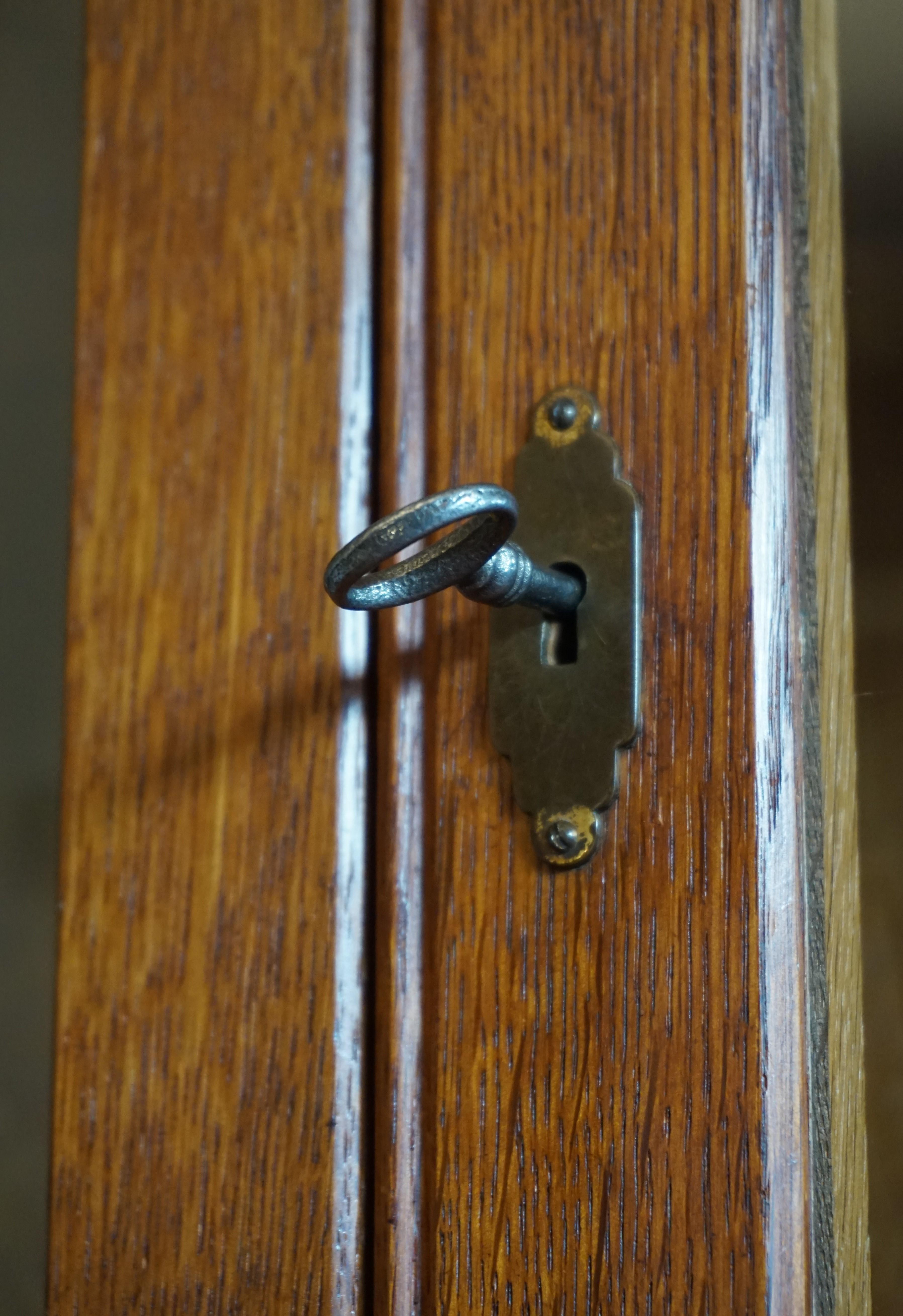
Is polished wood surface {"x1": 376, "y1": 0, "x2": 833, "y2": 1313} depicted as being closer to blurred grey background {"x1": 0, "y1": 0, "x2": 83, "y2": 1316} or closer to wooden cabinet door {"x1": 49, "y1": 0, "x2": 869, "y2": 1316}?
wooden cabinet door {"x1": 49, "y1": 0, "x2": 869, "y2": 1316}

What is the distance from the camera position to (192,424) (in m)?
0.43

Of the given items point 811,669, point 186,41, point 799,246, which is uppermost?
point 186,41

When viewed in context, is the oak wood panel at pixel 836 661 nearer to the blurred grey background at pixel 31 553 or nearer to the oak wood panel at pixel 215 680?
the oak wood panel at pixel 215 680

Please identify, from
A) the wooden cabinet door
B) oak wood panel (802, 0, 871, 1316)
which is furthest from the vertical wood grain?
oak wood panel (802, 0, 871, 1316)

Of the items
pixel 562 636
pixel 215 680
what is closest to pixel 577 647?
pixel 562 636

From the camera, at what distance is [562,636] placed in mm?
372

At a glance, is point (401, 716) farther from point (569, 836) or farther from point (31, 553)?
point (31, 553)

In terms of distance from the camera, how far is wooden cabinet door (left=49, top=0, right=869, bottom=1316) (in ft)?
1.10

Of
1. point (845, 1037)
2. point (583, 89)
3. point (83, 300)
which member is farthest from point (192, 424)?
point (845, 1037)

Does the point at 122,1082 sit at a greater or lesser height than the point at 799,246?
lesser

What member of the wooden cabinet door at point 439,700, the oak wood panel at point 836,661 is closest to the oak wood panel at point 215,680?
the wooden cabinet door at point 439,700

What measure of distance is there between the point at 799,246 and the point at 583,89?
A: 88 millimetres

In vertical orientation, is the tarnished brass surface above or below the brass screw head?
above

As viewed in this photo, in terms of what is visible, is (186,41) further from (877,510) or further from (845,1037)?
(845,1037)
